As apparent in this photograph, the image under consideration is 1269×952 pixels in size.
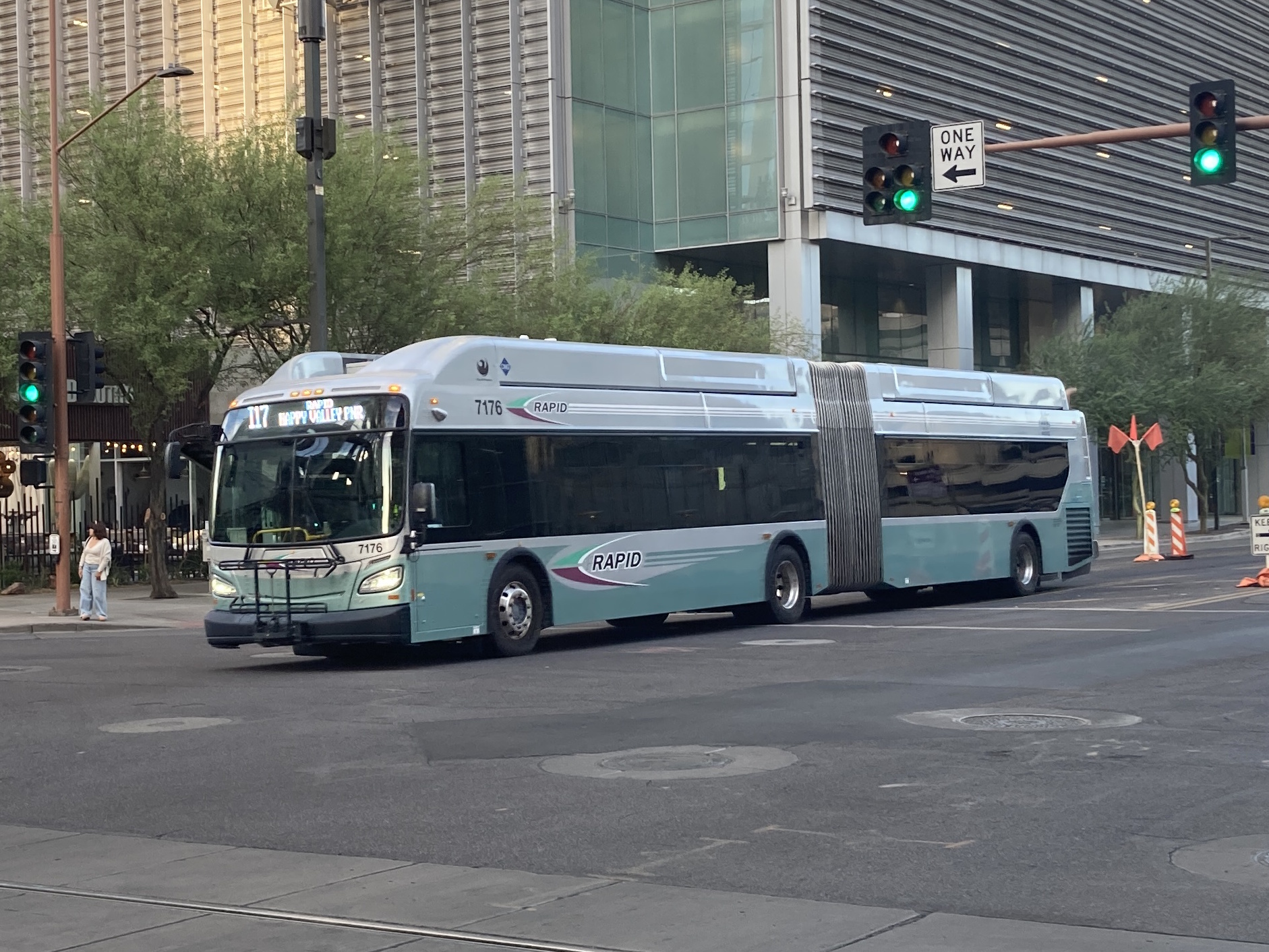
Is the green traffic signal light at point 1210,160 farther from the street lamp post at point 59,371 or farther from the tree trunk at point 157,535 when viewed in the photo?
the tree trunk at point 157,535

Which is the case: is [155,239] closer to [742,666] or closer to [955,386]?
[955,386]

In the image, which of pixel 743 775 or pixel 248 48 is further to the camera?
pixel 248 48

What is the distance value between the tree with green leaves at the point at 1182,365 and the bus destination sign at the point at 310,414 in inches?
1522

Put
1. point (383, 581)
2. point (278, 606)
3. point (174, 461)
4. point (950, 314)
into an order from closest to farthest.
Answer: point (383, 581) → point (278, 606) → point (174, 461) → point (950, 314)

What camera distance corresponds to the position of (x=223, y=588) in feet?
60.3

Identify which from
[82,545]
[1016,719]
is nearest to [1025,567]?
[1016,719]

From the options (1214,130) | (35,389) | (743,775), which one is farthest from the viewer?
(35,389)

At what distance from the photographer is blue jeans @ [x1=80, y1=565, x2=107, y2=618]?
2659 centimetres

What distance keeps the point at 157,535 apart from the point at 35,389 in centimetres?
670

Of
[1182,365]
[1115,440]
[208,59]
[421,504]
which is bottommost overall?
[421,504]

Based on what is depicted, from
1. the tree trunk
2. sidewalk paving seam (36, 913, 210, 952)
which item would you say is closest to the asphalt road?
sidewalk paving seam (36, 913, 210, 952)

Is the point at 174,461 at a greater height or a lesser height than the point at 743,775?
greater

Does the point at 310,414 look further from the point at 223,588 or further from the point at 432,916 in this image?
the point at 432,916

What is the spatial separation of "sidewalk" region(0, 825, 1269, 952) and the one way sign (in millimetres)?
13132
